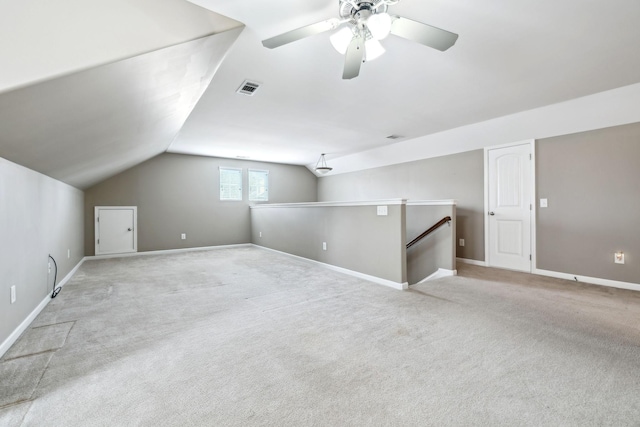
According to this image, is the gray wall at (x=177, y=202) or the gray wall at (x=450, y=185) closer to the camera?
the gray wall at (x=450, y=185)

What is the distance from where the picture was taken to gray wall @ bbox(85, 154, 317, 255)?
6.07 meters

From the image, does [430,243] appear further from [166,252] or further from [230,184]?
[166,252]

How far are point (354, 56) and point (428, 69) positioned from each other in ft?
Answer: 3.86

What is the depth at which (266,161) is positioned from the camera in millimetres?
8047

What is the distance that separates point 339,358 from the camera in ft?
6.08

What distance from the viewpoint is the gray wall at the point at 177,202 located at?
6074mm

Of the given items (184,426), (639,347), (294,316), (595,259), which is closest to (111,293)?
(294,316)

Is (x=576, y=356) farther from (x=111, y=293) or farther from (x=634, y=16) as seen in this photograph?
(x=111, y=293)

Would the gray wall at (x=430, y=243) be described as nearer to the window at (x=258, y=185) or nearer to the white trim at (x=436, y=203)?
the white trim at (x=436, y=203)

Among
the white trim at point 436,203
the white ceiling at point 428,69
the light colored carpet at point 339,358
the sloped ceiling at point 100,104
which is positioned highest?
the white ceiling at point 428,69

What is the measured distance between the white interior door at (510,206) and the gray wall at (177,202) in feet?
19.2

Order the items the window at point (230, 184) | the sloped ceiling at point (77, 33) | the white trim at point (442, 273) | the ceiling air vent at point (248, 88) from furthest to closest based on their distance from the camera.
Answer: the window at point (230, 184)
the white trim at point (442, 273)
the ceiling air vent at point (248, 88)
the sloped ceiling at point (77, 33)

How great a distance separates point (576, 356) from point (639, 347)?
0.56 m

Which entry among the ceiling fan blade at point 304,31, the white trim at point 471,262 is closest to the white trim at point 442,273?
the white trim at point 471,262
